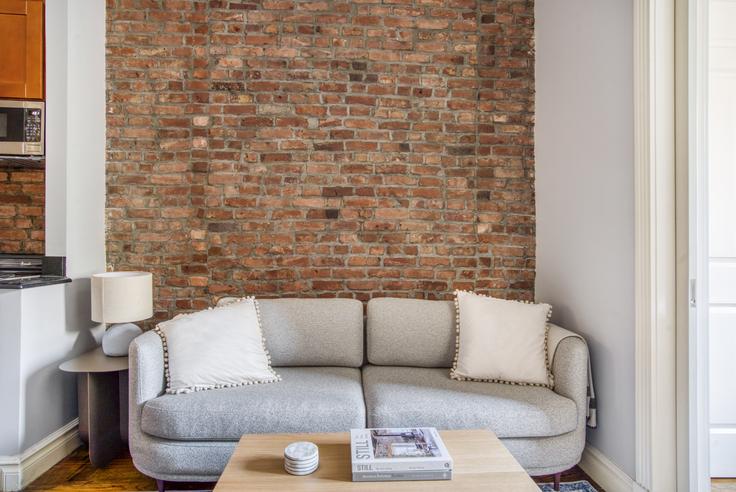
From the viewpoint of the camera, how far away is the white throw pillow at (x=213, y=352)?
84.1 inches

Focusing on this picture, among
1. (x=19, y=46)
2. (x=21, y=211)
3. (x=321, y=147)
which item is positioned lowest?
(x=21, y=211)

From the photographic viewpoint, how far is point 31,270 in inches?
105

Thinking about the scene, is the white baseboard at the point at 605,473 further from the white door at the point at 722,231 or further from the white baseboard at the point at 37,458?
the white baseboard at the point at 37,458

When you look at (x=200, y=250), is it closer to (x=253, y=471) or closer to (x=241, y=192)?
(x=241, y=192)

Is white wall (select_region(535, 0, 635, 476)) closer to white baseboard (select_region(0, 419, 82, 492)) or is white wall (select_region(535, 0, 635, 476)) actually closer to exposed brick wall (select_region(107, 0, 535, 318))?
exposed brick wall (select_region(107, 0, 535, 318))

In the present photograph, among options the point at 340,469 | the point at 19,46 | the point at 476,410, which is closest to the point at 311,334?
the point at 476,410

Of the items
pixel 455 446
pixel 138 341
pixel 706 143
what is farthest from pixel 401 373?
pixel 706 143

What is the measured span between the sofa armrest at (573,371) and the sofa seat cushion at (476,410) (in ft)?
0.14

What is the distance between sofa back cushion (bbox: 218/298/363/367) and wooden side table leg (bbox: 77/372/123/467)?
0.85 meters

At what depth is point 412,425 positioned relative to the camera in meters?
1.99

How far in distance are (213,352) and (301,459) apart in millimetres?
981

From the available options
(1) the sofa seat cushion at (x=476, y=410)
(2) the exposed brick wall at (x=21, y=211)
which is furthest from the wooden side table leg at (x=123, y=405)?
(1) the sofa seat cushion at (x=476, y=410)

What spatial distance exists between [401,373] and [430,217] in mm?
1051

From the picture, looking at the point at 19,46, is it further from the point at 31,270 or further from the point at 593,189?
the point at 593,189
